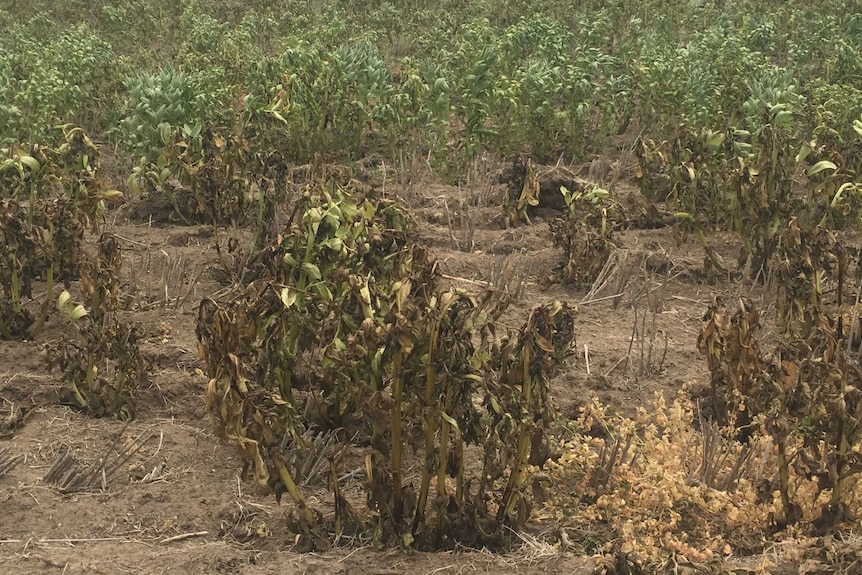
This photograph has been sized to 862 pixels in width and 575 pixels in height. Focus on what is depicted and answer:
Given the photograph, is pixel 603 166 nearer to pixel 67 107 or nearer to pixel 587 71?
pixel 587 71

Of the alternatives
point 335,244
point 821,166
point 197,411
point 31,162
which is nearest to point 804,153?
point 821,166

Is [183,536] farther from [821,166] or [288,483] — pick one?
[821,166]

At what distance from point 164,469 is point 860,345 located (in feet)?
8.76

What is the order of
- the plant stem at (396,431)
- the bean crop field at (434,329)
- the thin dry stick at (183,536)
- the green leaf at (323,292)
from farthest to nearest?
the green leaf at (323,292) < the thin dry stick at (183,536) < the bean crop field at (434,329) < the plant stem at (396,431)

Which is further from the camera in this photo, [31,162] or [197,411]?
[31,162]

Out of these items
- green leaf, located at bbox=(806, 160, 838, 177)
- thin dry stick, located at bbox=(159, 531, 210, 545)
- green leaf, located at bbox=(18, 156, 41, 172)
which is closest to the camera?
thin dry stick, located at bbox=(159, 531, 210, 545)

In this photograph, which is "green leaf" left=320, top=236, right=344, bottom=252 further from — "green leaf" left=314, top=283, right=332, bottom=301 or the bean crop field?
"green leaf" left=314, top=283, right=332, bottom=301

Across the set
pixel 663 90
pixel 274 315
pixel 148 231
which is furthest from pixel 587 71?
pixel 274 315

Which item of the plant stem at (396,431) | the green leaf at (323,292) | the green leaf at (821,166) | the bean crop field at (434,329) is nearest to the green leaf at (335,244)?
the bean crop field at (434,329)

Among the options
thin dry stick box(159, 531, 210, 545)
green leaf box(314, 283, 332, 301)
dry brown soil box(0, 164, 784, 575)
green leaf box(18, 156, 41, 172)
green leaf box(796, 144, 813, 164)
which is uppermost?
green leaf box(796, 144, 813, 164)

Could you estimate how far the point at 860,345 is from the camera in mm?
4246

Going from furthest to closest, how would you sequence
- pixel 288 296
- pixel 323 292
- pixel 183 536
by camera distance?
pixel 323 292
pixel 288 296
pixel 183 536

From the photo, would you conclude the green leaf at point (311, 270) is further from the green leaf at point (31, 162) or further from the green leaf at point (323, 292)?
the green leaf at point (31, 162)

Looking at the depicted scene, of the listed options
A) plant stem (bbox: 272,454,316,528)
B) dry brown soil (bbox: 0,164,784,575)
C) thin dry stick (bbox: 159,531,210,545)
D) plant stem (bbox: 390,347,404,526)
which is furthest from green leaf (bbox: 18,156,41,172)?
plant stem (bbox: 390,347,404,526)
